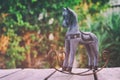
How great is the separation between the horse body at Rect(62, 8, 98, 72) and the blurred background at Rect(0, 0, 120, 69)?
3.80 m

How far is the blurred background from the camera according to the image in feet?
20.4

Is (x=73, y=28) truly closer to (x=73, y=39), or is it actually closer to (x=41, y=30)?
(x=73, y=39)

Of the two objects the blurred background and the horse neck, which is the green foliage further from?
the horse neck

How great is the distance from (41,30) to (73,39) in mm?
4642

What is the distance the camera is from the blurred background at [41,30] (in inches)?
244

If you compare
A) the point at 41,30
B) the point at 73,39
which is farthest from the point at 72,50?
the point at 41,30

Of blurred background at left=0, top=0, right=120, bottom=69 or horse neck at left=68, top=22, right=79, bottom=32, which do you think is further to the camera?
blurred background at left=0, top=0, right=120, bottom=69

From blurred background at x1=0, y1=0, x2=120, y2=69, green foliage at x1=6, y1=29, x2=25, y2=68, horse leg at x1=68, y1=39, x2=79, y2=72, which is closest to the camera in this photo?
horse leg at x1=68, y1=39, x2=79, y2=72

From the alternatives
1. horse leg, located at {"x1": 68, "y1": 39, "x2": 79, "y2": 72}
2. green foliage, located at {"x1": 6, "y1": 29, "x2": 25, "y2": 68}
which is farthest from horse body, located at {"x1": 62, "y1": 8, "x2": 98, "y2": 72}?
green foliage, located at {"x1": 6, "y1": 29, "x2": 25, "y2": 68}

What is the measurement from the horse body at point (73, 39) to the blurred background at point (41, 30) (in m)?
3.80

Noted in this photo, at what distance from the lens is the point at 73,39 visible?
2.13 m

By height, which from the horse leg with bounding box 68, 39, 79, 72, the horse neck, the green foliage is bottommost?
the green foliage

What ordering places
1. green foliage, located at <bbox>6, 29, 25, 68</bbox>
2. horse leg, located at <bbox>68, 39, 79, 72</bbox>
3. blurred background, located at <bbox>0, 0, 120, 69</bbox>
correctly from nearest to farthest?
horse leg, located at <bbox>68, 39, 79, 72</bbox>, blurred background, located at <bbox>0, 0, 120, 69</bbox>, green foliage, located at <bbox>6, 29, 25, 68</bbox>

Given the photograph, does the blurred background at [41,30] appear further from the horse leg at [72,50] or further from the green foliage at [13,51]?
the horse leg at [72,50]
